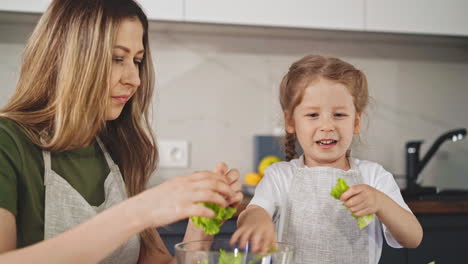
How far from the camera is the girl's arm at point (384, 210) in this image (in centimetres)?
87

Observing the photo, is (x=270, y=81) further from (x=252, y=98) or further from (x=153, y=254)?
(x=153, y=254)

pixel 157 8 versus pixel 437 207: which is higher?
pixel 157 8

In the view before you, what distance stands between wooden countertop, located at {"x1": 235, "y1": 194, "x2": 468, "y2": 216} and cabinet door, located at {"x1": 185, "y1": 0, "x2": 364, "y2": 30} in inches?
29.0

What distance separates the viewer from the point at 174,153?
7.50 ft

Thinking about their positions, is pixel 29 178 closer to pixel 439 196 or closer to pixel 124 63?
pixel 124 63

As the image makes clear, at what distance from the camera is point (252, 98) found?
2.37 m

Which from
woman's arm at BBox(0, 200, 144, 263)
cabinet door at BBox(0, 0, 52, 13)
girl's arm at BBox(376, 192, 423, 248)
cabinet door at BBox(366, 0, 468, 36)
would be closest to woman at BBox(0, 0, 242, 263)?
woman's arm at BBox(0, 200, 144, 263)

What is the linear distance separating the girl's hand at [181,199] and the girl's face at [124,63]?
0.39 meters

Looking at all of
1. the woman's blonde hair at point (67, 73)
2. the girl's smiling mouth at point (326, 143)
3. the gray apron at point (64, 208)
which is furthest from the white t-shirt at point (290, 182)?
the woman's blonde hair at point (67, 73)

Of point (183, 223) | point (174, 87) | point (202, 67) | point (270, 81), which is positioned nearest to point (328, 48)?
point (270, 81)

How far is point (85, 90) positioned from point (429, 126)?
2029 millimetres

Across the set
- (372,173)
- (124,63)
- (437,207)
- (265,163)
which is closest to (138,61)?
(124,63)

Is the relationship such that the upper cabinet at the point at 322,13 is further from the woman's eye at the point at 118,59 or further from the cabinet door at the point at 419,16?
the woman's eye at the point at 118,59

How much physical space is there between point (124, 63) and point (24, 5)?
1.03 m
